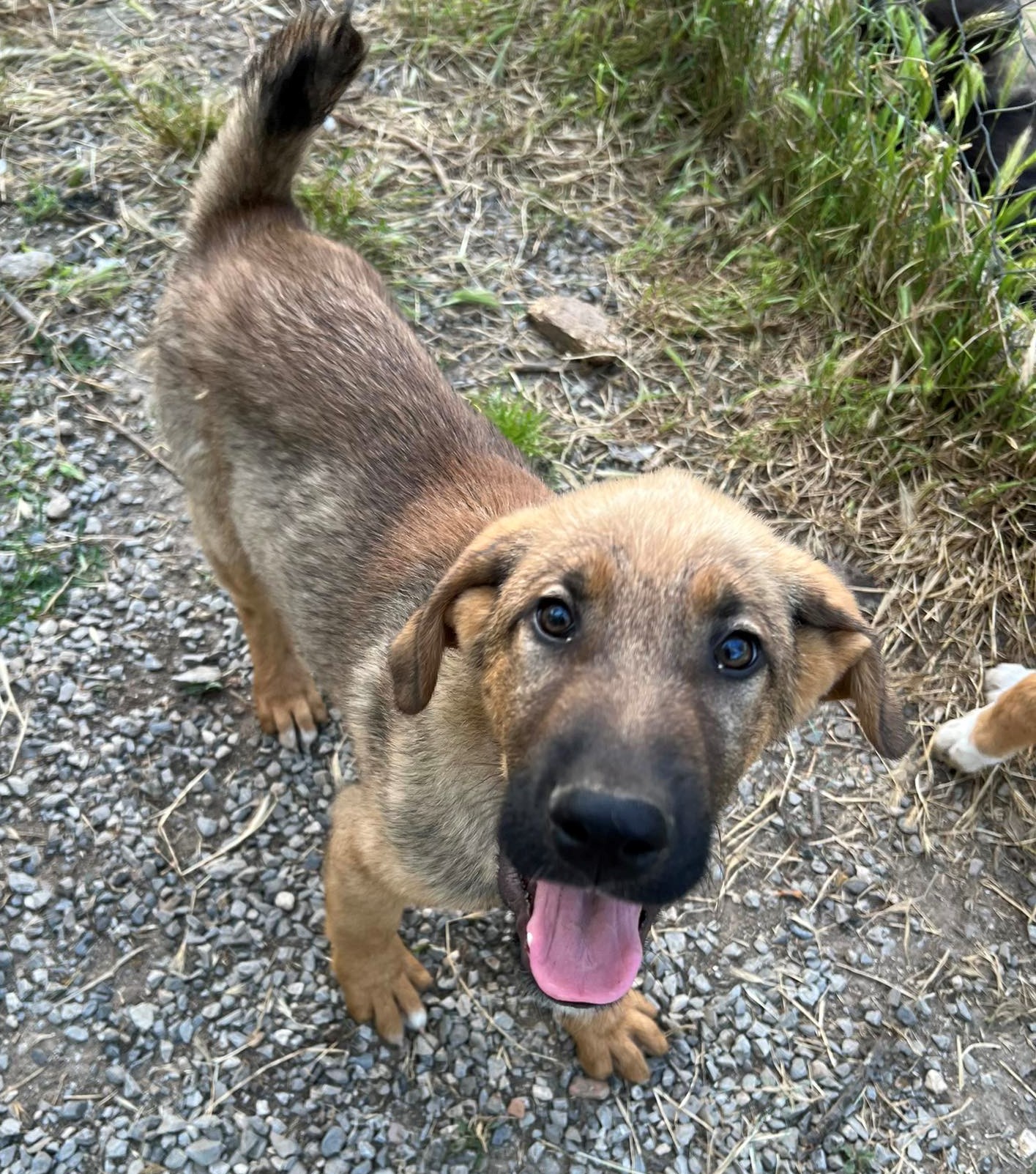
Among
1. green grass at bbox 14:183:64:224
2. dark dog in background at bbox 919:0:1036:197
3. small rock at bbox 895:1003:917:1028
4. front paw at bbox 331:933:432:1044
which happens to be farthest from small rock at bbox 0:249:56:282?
small rock at bbox 895:1003:917:1028

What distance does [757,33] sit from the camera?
533 centimetres

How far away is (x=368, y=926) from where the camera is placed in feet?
9.89

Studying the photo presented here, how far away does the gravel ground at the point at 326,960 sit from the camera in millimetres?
3170

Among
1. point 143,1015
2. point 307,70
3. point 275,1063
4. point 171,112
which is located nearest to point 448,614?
point 275,1063

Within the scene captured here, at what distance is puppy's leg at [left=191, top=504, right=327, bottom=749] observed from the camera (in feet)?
12.3

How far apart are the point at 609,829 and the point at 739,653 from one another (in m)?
0.60

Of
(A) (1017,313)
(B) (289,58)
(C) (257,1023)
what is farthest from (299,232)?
(A) (1017,313)

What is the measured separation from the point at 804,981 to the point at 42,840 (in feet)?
9.01

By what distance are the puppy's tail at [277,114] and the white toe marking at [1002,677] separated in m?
3.33

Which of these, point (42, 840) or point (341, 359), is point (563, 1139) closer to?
point (42, 840)

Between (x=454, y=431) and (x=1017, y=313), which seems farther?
(x=1017, y=313)

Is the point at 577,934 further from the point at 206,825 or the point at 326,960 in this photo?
the point at 206,825

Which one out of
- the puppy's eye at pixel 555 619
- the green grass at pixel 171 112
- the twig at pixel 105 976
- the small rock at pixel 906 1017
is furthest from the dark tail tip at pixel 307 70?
the small rock at pixel 906 1017

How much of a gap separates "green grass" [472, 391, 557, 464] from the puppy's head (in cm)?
190
